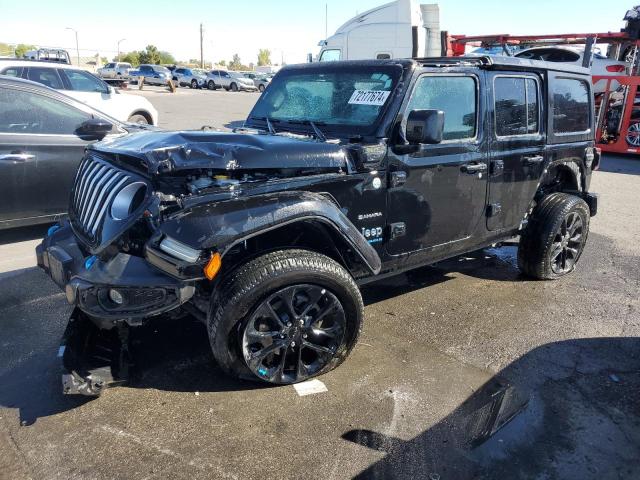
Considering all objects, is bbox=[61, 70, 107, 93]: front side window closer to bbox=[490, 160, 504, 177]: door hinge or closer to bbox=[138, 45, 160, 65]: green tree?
bbox=[490, 160, 504, 177]: door hinge

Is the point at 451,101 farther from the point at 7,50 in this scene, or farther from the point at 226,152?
the point at 7,50

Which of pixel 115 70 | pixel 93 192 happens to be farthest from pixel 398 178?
pixel 115 70

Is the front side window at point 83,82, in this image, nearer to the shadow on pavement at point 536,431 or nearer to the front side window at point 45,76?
the front side window at point 45,76

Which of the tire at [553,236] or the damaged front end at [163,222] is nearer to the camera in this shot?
the damaged front end at [163,222]

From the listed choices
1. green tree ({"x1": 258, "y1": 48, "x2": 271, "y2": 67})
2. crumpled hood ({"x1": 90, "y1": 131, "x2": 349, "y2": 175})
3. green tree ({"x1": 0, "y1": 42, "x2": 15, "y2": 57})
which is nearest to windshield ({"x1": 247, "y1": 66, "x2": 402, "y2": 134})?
crumpled hood ({"x1": 90, "y1": 131, "x2": 349, "y2": 175})

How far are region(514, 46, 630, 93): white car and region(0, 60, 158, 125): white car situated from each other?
356 inches

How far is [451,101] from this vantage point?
377cm

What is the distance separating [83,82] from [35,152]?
17.1 feet

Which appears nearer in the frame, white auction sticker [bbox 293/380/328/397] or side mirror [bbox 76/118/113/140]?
white auction sticker [bbox 293/380/328/397]

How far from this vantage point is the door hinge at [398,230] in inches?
139

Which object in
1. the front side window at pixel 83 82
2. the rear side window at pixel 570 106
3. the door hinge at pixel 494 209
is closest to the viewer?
the door hinge at pixel 494 209

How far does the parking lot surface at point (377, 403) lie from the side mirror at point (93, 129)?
5.19 ft

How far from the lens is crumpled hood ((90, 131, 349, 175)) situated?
280 cm

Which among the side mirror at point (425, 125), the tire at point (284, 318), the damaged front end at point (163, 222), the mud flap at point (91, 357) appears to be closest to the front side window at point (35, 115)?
the damaged front end at point (163, 222)
